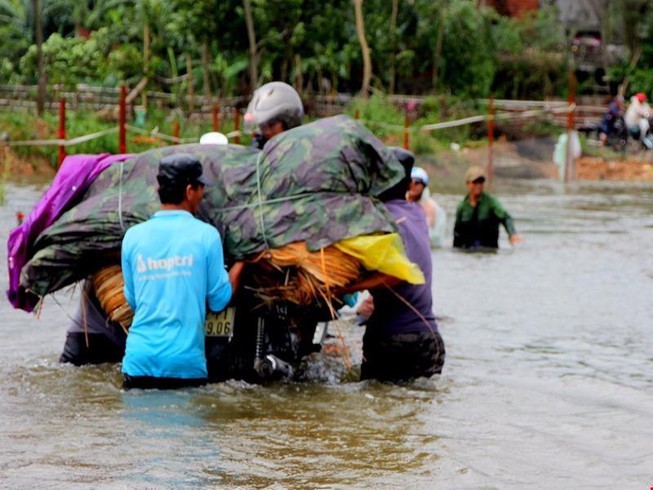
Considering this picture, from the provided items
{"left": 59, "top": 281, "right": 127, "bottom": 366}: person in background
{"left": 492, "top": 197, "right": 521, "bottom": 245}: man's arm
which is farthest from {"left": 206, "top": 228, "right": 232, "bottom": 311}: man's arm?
{"left": 492, "top": 197, "right": 521, "bottom": 245}: man's arm

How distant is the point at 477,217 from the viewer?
14414 millimetres

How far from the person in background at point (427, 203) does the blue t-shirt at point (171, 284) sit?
517cm

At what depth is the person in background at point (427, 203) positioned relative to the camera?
12008mm

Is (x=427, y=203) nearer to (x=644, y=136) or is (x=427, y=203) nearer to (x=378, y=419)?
(x=378, y=419)

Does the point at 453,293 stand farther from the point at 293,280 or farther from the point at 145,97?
the point at 145,97

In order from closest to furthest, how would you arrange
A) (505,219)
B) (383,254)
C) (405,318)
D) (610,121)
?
(383,254) → (405,318) → (505,219) → (610,121)

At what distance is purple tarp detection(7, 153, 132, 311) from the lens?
23.3 ft

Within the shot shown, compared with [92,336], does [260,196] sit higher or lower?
higher

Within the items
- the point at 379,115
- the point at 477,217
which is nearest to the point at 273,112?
the point at 477,217

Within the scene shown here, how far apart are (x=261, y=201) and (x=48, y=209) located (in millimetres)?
1086

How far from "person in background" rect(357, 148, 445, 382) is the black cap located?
1055 mm

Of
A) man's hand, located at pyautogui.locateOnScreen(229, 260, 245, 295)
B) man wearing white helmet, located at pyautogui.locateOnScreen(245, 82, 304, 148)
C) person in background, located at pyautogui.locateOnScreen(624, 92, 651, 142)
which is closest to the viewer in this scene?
man's hand, located at pyautogui.locateOnScreen(229, 260, 245, 295)

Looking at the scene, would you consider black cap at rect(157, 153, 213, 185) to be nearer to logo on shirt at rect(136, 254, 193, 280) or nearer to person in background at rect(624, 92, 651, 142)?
logo on shirt at rect(136, 254, 193, 280)

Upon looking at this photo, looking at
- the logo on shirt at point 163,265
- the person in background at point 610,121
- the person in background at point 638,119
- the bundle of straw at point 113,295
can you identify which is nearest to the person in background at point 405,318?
the logo on shirt at point 163,265
